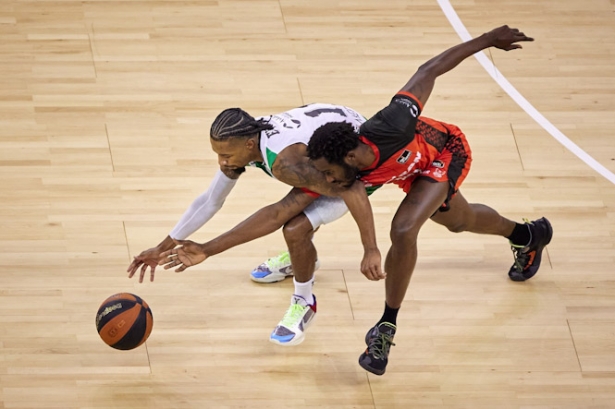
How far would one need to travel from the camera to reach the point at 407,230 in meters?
5.16

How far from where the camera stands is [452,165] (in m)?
5.42

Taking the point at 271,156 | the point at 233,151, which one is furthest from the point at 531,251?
the point at 233,151

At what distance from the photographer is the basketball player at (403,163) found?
5.02 meters

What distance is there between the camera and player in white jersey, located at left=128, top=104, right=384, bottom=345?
5.07 metres

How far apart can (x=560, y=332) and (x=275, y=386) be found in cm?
172

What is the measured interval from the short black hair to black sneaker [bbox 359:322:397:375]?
1.01 m

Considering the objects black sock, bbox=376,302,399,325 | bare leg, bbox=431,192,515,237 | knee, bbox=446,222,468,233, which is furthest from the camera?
knee, bbox=446,222,468,233

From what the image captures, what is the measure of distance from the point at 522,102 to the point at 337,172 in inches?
112

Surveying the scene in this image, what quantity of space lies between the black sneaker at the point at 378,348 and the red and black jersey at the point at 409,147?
0.78 meters

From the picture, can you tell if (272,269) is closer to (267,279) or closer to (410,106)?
(267,279)

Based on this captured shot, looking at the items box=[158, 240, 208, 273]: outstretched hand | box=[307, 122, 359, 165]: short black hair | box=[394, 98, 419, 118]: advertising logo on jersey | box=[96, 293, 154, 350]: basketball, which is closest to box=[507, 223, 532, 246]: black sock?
box=[394, 98, 419, 118]: advertising logo on jersey

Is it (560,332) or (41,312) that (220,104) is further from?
(560,332)

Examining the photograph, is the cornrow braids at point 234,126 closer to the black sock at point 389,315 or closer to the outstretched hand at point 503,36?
the black sock at point 389,315

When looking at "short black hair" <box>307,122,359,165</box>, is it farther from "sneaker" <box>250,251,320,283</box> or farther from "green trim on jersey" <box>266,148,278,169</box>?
"sneaker" <box>250,251,320,283</box>
